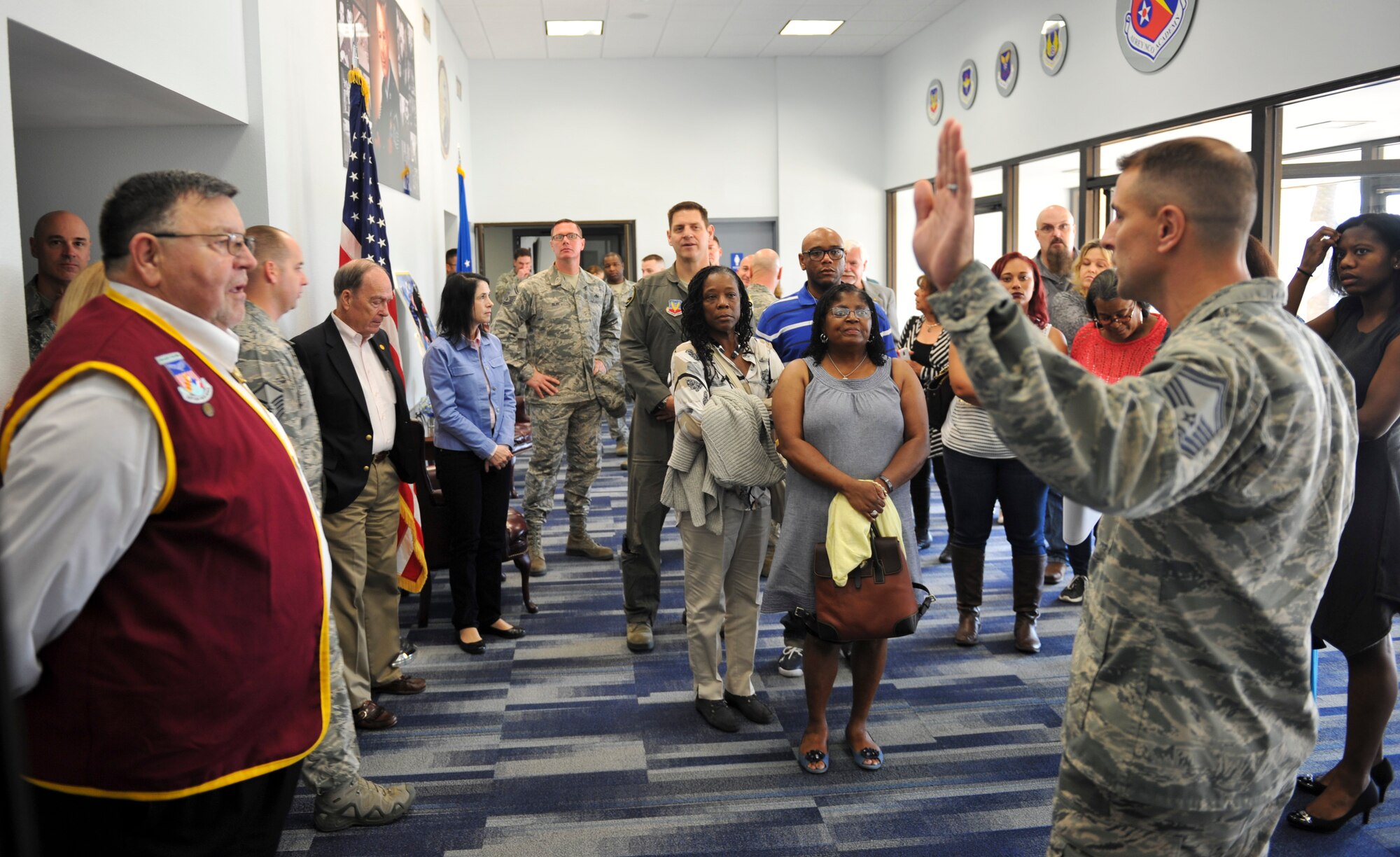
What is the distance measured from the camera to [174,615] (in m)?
1.27

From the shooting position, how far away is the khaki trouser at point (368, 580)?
2.89 metres

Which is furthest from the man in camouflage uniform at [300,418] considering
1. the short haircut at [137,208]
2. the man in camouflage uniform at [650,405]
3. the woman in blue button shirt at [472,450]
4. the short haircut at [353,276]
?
the man in camouflage uniform at [650,405]

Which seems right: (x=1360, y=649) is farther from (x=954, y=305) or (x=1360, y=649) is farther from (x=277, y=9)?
(x=277, y=9)

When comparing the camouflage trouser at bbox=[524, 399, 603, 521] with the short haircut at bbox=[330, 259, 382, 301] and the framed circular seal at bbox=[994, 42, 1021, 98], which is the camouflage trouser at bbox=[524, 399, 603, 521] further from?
the framed circular seal at bbox=[994, 42, 1021, 98]

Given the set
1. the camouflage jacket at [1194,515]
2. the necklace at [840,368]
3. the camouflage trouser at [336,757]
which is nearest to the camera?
the camouflage jacket at [1194,515]

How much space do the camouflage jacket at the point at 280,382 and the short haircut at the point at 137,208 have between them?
2.75 feet

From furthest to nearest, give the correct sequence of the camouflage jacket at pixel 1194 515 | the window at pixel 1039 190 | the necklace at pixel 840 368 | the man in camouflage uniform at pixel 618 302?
the window at pixel 1039 190 → the man in camouflage uniform at pixel 618 302 → the necklace at pixel 840 368 → the camouflage jacket at pixel 1194 515

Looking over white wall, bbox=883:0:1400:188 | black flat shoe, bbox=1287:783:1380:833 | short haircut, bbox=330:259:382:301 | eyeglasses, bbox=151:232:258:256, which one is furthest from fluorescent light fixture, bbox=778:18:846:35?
eyeglasses, bbox=151:232:258:256

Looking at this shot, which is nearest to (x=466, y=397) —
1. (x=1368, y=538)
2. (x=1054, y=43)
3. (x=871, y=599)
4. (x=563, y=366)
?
(x=563, y=366)

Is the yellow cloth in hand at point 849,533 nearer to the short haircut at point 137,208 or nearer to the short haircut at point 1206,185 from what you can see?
the short haircut at point 1206,185

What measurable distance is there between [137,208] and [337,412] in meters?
1.49

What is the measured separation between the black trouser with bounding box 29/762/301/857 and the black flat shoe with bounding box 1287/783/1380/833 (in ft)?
8.00

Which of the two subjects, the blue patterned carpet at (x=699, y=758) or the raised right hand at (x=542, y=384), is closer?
the blue patterned carpet at (x=699, y=758)

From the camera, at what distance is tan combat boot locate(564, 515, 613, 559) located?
202 inches
